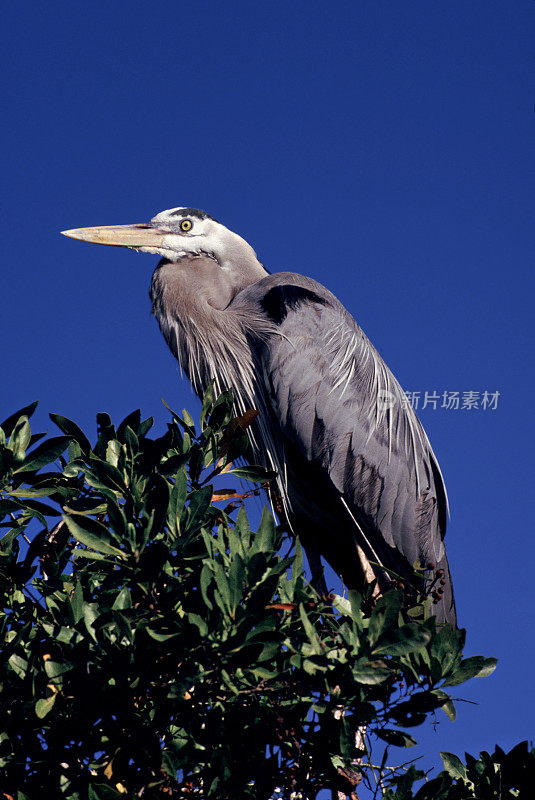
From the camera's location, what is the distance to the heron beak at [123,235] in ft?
15.5

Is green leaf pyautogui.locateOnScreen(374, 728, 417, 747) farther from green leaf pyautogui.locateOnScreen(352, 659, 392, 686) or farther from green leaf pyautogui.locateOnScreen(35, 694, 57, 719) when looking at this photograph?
green leaf pyautogui.locateOnScreen(35, 694, 57, 719)

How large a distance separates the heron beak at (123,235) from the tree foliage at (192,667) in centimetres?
280

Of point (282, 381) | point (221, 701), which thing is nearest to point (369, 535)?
point (282, 381)

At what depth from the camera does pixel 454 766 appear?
89.5 inches

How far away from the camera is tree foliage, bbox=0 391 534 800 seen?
5.93ft

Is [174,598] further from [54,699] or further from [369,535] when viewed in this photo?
[369,535]

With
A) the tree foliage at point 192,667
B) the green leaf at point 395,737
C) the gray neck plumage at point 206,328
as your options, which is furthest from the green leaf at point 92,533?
the gray neck plumage at point 206,328

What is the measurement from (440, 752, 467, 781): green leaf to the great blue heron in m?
1.69

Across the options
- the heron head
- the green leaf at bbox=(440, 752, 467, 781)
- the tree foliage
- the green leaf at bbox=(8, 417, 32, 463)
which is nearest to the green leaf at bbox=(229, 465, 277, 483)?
the tree foliage

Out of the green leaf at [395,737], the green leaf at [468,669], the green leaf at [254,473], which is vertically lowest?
the green leaf at [395,737]

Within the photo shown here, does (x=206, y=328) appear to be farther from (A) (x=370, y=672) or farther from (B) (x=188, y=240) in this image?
(A) (x=370, y=672)

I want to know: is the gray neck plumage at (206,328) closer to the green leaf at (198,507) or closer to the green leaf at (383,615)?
the green leaf at (198,507)

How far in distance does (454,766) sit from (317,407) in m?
2.14

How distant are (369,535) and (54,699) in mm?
2445
